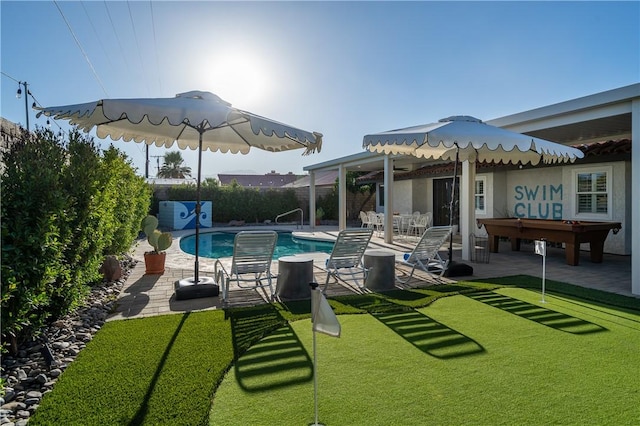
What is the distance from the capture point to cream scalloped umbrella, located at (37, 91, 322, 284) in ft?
16.0

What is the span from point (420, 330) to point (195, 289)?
3.76 m

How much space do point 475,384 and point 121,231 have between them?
7838mm

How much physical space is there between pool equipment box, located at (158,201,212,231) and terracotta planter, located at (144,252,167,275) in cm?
1383

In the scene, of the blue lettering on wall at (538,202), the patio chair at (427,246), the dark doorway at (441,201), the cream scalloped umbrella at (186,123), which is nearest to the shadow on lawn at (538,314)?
the patio chair at (427,246)

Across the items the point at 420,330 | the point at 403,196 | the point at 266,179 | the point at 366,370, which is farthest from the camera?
the point at 266,179

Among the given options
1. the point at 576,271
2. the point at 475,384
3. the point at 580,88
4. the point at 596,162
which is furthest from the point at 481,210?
the point at 475,384

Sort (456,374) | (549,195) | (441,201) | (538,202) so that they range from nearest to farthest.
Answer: (456,374) → (549,195) → (538,202) → (441,201)

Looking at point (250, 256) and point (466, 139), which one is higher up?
point (466, 139)

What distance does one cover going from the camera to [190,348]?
3973 mm

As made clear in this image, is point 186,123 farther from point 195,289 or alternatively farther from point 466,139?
point 466,139

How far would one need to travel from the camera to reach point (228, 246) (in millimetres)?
15805

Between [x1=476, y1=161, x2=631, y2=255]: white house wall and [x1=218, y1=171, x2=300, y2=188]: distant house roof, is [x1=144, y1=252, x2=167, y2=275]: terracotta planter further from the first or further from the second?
[x1=218, y1=171, x2=300, y2=188]: distant house roof


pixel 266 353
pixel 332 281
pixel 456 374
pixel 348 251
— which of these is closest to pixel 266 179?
pixel 332 281

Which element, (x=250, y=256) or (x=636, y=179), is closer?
(x=250, y=256)
